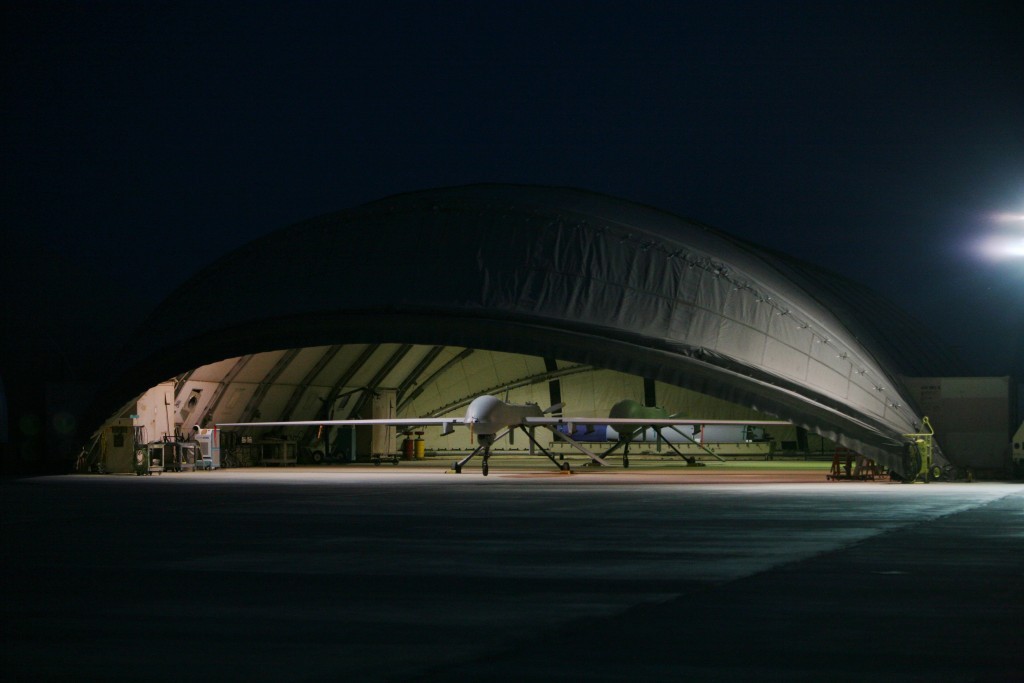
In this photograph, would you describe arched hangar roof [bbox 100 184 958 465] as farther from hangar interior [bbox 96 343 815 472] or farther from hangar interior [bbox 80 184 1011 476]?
hangar interior [bbox 96 343 815 472]

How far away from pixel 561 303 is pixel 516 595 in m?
27.3

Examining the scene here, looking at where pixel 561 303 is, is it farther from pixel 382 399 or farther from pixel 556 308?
pixel 382 399

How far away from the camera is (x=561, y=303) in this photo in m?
37.7

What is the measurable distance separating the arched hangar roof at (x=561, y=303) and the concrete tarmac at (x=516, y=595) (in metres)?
14.4

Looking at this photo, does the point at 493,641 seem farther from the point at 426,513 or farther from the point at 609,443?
the point at 609,443

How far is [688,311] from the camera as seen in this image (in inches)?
1468

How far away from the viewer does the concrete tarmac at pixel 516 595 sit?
24.3 ft

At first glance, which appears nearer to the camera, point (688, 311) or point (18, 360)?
point (688, 311)

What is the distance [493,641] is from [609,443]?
73187 millimetres

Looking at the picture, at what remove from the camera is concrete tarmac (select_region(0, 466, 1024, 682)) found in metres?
7.42

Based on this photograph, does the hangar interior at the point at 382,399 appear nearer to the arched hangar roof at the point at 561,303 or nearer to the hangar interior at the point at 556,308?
the hangar interior at the point at 556,308

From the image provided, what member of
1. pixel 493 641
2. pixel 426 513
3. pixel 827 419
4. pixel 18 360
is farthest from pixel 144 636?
pixel 18 360

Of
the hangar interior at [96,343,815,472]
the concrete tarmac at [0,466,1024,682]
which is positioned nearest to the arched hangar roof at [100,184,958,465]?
the hangar interior at [96,343,815,472]

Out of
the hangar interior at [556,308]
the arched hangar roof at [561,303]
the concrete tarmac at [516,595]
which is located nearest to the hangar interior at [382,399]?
the hangar interior at [556,308]
